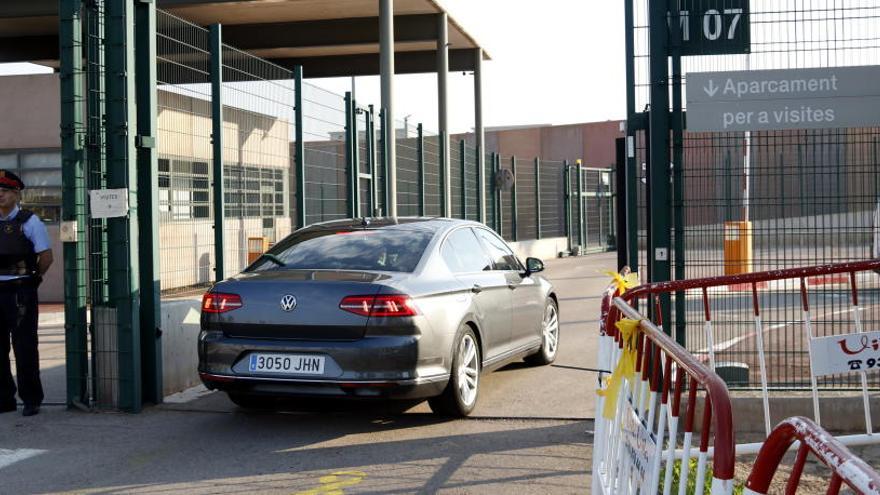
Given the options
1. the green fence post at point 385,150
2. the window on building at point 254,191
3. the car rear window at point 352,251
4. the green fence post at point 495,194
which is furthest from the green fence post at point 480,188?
the car rear window at point 352,251

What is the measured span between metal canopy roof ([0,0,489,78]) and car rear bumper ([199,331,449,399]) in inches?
696

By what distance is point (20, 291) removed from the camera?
804 cm

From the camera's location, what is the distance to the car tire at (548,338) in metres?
9.88

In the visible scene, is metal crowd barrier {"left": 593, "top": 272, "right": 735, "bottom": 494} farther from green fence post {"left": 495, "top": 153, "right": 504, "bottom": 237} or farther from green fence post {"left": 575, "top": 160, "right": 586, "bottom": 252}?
green fence post {"left": 575, "top": 160, "right": 586, "bottom": 252}

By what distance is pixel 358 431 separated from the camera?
7277 mm

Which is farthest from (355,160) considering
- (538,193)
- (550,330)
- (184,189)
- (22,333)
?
(538,193)

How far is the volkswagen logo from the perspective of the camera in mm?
6953

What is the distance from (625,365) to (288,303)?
3440 mm

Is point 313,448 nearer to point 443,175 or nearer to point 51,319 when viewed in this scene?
point 51,319

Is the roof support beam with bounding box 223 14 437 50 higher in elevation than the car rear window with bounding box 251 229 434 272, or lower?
higher

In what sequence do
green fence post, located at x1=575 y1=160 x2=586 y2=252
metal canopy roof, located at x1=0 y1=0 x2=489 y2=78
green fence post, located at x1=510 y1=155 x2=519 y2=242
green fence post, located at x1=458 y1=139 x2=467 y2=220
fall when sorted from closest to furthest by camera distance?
green fence post, located at x1=458 y1=139 x2=467 y2=220 → metal canopy roof, located at x1=0 y1=0 x2=489 y2=78 → green fence post, located at x1=510 y1=155 x2=519 y2=242 → green fence post, located at x1=575 y1=160 x2=586 y2=252

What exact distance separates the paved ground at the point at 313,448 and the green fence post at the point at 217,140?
5.80 feet

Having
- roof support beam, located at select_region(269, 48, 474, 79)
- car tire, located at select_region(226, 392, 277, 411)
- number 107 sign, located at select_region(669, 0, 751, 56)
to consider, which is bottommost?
car tire, located at select_region(226, 392, 277, 411)

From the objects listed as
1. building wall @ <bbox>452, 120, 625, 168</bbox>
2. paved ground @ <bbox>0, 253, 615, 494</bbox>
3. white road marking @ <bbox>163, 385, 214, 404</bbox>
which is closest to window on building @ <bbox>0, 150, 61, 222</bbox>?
paved ground @ <bbox>0, 253, 615, 494</bbox>
